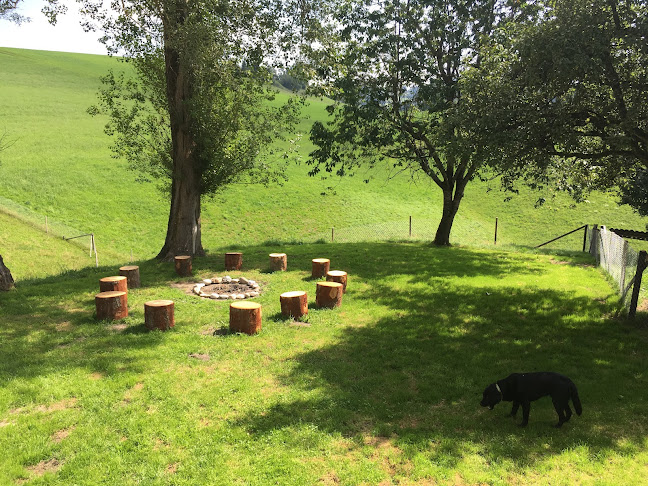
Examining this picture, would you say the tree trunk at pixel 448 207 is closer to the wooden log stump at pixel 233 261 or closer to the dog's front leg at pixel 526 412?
the wooden log stump at pixel 233 261

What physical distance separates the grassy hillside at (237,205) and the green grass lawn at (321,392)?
1429cm

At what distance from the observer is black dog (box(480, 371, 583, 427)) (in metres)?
6.29

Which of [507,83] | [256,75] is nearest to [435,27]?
[256,75]

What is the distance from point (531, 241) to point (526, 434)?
93.2 ft

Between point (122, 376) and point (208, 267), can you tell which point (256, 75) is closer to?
point (208, 267)

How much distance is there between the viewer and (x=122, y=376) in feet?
25.4

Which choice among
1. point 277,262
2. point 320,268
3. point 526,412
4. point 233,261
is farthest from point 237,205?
point 526,412

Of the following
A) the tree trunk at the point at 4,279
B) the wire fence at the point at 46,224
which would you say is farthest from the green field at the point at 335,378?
the wire fence at the point at 46,224

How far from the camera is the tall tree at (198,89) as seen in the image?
14461 mm

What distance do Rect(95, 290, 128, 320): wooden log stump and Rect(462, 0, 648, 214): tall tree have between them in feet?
32.8

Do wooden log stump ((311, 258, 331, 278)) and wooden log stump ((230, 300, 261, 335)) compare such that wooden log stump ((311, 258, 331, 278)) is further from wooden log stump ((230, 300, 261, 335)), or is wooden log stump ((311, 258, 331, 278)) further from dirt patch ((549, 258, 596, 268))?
dirt patch ((549, 258, 596, 268))

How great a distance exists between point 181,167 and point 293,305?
30.1 feet

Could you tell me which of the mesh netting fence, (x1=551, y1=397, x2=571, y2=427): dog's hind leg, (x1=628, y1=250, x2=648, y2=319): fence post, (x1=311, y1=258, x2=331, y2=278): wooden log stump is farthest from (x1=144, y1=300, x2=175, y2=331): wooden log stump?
the mesh netting fence

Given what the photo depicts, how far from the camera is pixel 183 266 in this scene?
611 inches
